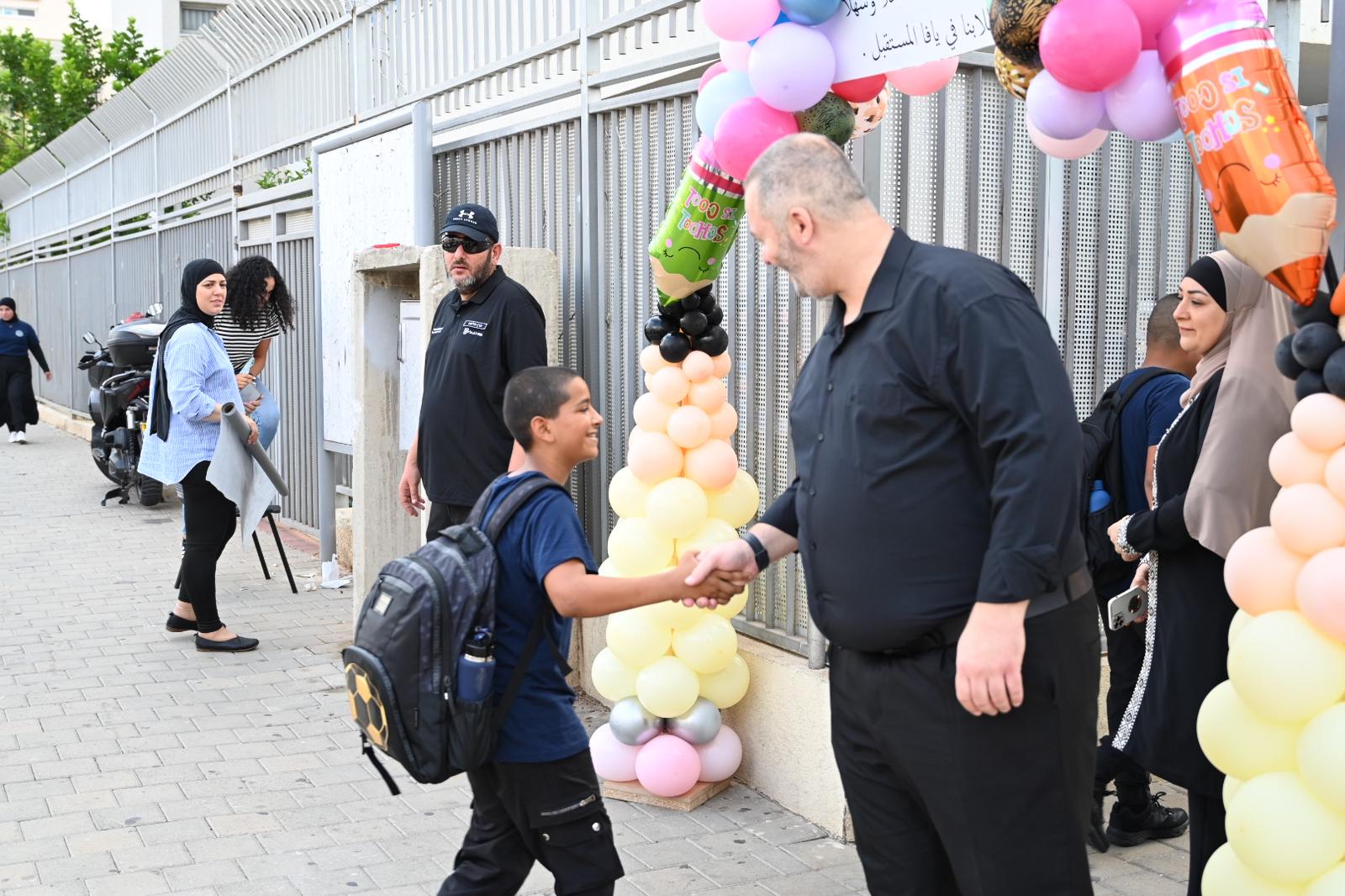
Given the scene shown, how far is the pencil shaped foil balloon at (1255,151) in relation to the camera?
261 cm

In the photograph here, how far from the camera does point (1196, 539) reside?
3.31 m

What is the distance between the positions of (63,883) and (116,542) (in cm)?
689

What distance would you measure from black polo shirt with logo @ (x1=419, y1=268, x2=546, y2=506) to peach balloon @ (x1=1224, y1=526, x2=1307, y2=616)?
3.34 metres

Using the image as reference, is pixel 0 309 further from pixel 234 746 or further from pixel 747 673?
pixel 747 673

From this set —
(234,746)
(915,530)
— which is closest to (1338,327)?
(915,530)

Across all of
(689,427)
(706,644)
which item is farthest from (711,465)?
(706,644)

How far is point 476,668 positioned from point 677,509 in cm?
176

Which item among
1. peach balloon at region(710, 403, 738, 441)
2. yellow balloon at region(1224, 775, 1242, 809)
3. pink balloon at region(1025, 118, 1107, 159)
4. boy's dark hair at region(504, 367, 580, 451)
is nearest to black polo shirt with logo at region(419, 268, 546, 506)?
peach balloon at region(710, 403, 738, 441)

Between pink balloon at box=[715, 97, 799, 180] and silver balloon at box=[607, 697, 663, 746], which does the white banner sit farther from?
silver balloon at box=[607, 697, 663, 746]

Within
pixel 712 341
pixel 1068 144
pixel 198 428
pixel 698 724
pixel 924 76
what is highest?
pixel 924 76

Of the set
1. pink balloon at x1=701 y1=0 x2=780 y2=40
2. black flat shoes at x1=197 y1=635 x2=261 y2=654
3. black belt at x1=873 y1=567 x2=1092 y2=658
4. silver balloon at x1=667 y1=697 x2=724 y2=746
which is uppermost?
pink balloon at x1=701 y1=0 x2=780 y2=40

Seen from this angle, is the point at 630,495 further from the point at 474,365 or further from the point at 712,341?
the point at 474,365

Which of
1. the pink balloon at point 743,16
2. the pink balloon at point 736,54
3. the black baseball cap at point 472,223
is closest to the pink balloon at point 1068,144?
the pink balloon at point 743,16

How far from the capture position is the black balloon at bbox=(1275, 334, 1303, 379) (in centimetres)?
271
